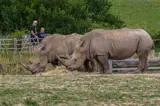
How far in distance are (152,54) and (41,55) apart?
6054 millimetres

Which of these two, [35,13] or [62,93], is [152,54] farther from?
[62,93]

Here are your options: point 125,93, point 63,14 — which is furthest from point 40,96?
point 63,14

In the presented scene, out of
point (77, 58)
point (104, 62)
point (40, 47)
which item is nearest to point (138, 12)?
point (40, 47)

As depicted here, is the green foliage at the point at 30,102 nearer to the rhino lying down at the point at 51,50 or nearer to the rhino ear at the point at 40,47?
the rhino lying down at the point at 51,50

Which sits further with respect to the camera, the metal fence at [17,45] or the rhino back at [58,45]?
the metal fence at [17,45]

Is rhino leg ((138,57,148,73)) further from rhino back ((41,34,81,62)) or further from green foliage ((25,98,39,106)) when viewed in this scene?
green foliage ((25,98,39,106))

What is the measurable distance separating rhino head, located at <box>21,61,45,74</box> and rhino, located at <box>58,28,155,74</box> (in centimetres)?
167

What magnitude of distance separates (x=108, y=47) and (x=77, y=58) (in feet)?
3.76

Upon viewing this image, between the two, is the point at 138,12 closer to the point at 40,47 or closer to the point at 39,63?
the point at 39,63

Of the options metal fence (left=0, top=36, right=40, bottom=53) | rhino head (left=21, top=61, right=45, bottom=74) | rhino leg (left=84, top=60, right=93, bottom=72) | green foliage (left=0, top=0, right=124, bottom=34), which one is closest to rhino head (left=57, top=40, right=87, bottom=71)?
rhino leg (left=84, top=60, right=93, bottom=72)

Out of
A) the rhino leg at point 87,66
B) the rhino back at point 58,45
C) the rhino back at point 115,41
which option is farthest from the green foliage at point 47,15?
the rhino back at point 115,41

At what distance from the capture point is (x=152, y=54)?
29.2m

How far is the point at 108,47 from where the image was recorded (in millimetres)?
23016

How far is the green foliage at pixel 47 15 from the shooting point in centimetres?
3409
